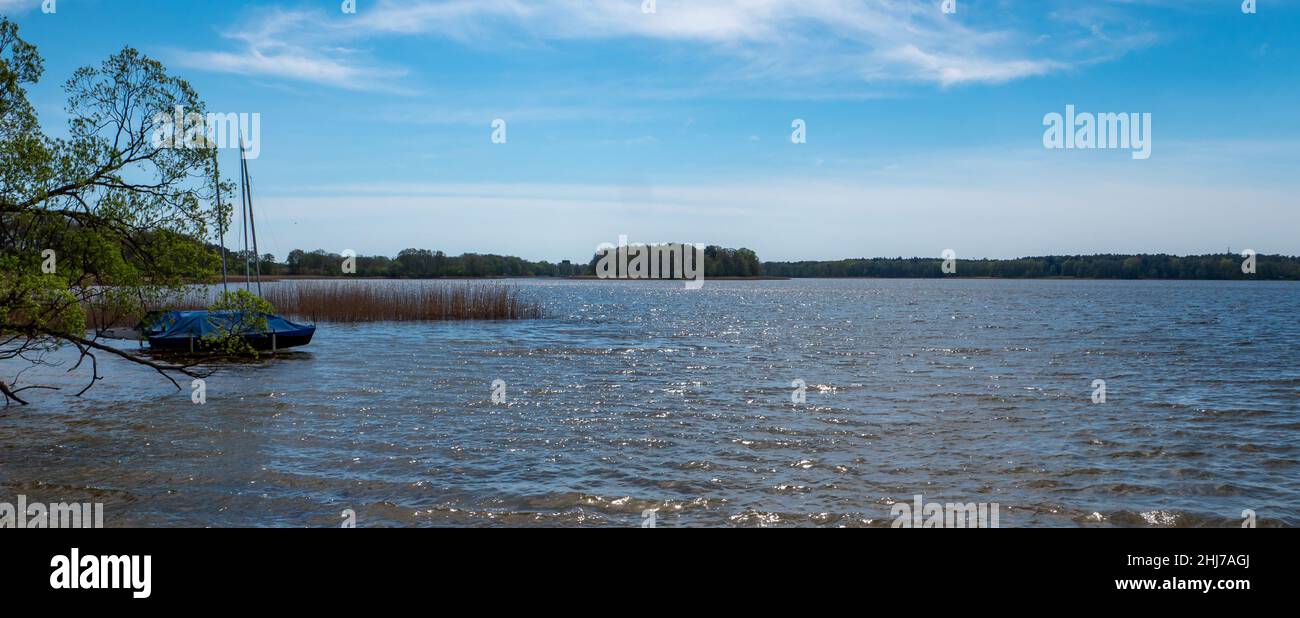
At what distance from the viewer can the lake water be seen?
10.6 metres

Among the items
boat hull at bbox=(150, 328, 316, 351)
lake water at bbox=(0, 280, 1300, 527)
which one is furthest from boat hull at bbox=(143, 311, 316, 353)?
lake water at bbox=(0, 280, 1300, 527)

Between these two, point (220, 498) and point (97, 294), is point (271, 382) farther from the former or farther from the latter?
point (220, 498)

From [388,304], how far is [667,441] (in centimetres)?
3444

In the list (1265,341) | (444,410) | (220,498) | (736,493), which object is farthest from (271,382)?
(1265,341)

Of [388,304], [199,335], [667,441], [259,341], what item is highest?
[388,304]

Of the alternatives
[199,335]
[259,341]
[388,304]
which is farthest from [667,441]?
[388,304]

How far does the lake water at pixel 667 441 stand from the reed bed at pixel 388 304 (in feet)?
51.1

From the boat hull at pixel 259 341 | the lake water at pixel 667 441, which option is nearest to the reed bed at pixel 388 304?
the boat hull at pixel 259 341

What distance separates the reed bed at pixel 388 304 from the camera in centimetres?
4516

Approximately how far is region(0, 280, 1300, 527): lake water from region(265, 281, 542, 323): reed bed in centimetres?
1556

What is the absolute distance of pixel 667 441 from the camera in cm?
1480

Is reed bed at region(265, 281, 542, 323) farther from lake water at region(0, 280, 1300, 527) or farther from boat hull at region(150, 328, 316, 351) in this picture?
lake water at region(0, 280, 1300, 527)

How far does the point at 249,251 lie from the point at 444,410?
26.7 meters

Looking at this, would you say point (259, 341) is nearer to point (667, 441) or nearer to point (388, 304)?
point (388, 304)
